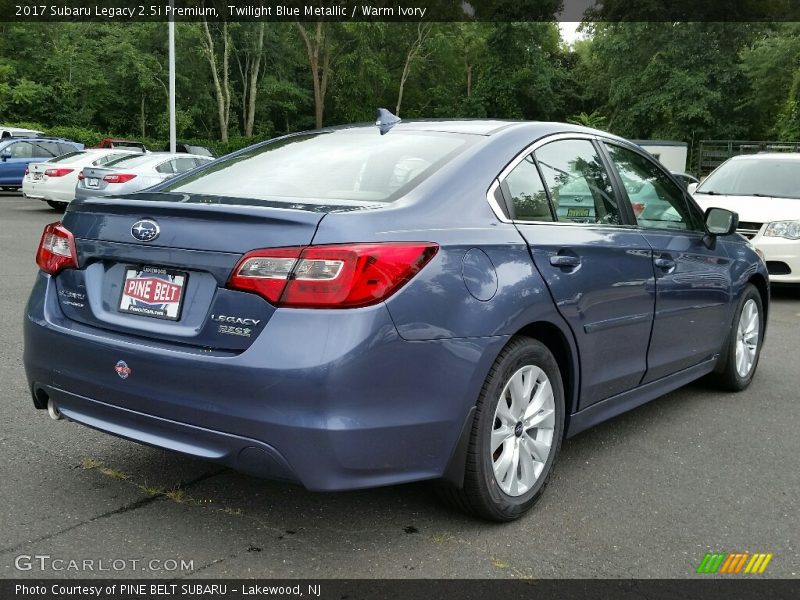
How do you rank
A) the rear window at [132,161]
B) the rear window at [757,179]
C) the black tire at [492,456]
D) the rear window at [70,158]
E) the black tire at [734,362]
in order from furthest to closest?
1. the rear window at [70,158]
2. the rear window at [132,161]
3. the rear window at [757,179]
4. the black tire at [734,362]
5. the black tire at [492,456]

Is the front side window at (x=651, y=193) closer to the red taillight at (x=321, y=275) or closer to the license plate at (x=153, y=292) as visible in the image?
the red taillight at (x=321, y=275)

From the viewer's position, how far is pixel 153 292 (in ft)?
10.2

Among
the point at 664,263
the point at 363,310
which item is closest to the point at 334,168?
the point at 363,310

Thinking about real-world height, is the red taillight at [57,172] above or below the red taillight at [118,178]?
below

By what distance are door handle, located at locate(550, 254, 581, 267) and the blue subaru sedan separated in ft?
0.04

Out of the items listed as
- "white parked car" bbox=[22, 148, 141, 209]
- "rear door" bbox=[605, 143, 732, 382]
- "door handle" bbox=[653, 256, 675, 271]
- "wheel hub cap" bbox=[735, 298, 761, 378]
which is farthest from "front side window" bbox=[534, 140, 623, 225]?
"white parked car" bbox=[22, 148, 141, 209]

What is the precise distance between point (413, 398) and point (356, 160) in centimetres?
126

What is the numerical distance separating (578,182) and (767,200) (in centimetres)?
695

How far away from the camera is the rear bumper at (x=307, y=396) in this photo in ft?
9.20

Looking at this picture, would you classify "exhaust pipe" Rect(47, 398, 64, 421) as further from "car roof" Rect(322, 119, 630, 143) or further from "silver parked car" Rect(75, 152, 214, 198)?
"silver parked car" Rect(75, 152, 214, 198)

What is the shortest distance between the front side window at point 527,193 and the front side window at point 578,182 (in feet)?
0.24

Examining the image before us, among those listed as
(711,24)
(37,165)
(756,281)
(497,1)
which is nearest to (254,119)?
(497,1)

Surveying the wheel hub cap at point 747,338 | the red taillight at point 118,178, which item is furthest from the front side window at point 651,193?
the red taillight at point 118,178

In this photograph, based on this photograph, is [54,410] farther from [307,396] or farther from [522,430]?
[522,430]
